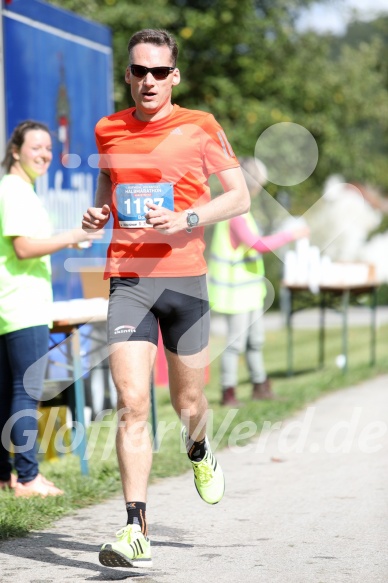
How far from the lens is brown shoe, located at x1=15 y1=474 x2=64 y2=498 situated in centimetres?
612

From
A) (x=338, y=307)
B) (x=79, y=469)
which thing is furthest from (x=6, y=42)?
(x=338, y=307)

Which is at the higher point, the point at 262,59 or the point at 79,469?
the point at 262,59

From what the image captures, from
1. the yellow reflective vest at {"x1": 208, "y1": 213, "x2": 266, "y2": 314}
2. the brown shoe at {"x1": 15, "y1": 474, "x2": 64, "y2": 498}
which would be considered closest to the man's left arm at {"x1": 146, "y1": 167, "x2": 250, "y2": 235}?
the brown shoe at {"x1": 15, "y1": 474, "x2": 64, "y2": 498}

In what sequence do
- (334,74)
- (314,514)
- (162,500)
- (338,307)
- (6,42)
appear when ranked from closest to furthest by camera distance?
1. (314,514)
2. (162,500)
3. (6,42)
4. (338,307)
5. (334,74)

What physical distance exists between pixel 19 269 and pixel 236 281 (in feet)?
12.0

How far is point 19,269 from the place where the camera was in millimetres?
6129

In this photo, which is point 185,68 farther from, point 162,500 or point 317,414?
point 162,500

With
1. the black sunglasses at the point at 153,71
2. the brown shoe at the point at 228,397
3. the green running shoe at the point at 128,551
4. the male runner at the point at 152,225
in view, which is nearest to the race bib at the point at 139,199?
the male runner at the point at 152,225

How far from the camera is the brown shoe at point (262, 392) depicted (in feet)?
33.3

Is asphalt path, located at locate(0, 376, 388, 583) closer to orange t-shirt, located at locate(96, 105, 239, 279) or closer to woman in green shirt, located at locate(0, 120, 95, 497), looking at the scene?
woman in green shirt, located at locate(0, 120, 95, 497)

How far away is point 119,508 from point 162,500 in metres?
0.29

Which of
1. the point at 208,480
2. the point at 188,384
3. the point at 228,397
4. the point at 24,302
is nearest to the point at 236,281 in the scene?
the point at 228,397

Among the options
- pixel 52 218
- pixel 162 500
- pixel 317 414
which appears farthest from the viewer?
pixel 317 414

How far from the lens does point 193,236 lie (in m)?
4.80
